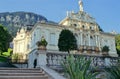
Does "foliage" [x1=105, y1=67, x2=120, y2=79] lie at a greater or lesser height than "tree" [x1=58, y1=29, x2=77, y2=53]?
lesser

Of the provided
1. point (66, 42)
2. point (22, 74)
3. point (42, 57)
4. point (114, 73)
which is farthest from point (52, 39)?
point (114, 73)

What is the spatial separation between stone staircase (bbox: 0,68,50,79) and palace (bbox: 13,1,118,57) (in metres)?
30.1

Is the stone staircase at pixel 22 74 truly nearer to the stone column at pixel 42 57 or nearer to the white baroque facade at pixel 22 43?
the stone column at pixel 42 57

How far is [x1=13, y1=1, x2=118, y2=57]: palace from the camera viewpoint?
40.4 m

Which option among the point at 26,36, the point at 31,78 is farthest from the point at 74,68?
the point at 26,36

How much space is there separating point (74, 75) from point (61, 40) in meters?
23.0

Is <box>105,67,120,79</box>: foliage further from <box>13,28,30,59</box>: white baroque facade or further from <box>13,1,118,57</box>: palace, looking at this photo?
<box>13,28,30,59</box>: white baroque facade

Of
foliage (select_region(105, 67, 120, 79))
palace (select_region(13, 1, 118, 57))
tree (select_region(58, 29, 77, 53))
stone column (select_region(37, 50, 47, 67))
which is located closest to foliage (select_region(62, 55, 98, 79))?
foliage (select_region(105, 67, 120, 79))

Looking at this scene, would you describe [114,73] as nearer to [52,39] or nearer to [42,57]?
[42,57]

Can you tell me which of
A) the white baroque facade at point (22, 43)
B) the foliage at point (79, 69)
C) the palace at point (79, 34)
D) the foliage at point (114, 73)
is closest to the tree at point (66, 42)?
the palace at point (79, 34)

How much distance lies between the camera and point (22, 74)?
8945 millimetres

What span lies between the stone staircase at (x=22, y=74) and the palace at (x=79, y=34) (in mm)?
30085

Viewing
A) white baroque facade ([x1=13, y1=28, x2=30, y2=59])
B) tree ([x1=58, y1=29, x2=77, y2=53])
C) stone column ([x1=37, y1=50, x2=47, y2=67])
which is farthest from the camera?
white baroque facade ([x1=13, y1=28, x2=30, y2=59])

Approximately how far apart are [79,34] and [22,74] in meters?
36.9
